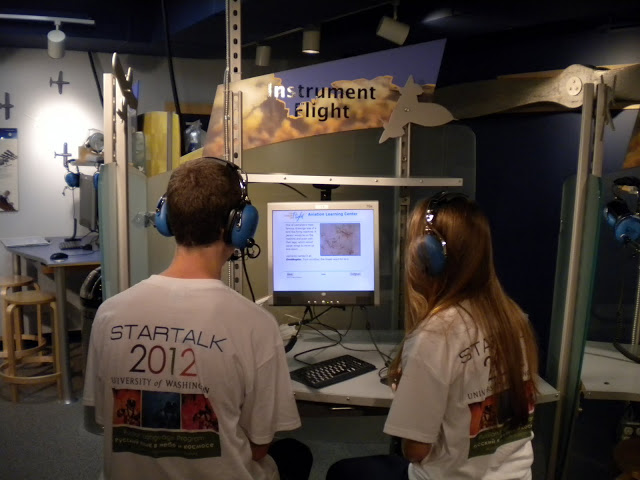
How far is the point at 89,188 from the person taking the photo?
4.02 m

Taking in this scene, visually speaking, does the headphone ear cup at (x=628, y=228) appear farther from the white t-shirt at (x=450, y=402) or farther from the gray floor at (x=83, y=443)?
the white t-shirt at (x=450, y=402)

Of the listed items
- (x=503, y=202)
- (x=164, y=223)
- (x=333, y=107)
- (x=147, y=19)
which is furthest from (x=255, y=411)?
(x=147, y=19)

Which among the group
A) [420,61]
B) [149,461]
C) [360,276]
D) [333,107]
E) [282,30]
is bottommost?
[149,461]

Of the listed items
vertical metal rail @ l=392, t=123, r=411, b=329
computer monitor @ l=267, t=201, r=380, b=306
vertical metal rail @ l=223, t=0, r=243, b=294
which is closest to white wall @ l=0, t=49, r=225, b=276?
vertical metal rail @ l=223, t=0, r=243, b=294

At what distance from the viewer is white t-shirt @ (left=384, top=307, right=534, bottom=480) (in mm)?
1209

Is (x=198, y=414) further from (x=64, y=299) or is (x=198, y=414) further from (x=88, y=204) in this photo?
(x=88, y=204)

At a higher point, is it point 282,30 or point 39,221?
point 282,30

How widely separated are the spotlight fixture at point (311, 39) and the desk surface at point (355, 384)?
2.46 metres

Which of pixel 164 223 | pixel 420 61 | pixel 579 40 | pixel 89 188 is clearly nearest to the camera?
pixel 164 223

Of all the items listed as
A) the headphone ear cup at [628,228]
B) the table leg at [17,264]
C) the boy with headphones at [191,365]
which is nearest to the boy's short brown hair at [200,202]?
the boy with headphones at [191,365]

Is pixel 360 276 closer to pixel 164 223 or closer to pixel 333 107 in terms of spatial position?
pixel 333 107

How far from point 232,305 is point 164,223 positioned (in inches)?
12.1

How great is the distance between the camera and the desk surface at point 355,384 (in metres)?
1.62

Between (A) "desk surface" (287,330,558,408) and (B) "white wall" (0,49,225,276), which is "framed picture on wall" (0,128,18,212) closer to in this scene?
(B) "white wall" (0,49,225,276)
